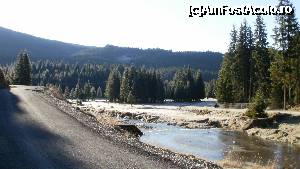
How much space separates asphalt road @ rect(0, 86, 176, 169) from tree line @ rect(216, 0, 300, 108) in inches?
1363

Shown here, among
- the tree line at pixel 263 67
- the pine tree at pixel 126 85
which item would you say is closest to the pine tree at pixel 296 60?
the tree line at pixel 263 67

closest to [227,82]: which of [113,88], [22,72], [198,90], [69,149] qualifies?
[22,72]

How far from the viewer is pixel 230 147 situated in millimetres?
36875

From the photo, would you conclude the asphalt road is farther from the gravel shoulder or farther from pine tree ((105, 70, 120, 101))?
pine tree ((105, 70, 120, 101))

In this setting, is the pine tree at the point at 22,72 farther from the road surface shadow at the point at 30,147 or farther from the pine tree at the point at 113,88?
the road surface shadow at the point at 30,147

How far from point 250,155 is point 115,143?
1504cm

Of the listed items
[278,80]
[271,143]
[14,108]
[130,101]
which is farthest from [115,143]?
[130,101]

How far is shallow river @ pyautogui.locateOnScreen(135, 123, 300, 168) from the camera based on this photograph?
30.3 meters

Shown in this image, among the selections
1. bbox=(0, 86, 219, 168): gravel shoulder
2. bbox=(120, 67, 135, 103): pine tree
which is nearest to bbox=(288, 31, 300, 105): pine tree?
bbox=(0, 86, 219, 168): gravel shoulder

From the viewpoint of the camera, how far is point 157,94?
139 metres

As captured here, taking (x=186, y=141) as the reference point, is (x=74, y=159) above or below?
above

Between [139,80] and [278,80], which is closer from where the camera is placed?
[278,80]

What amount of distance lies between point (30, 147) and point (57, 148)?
1079mm

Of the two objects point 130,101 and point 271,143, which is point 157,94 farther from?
point 271,143
